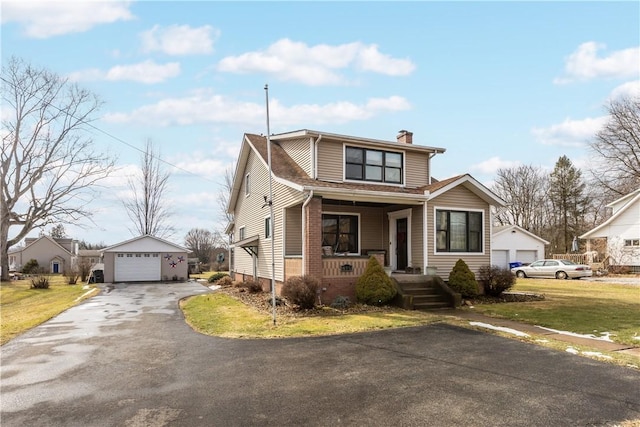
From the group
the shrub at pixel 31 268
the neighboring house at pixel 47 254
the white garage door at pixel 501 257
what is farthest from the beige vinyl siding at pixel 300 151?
the neighboring house at pixel 47 254

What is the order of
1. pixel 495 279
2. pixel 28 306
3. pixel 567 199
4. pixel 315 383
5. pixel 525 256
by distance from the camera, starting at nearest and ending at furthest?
pixel 315 383 < pixel 495 279 < pixel 28 306 < pixel 525 256 < pixel 567 199

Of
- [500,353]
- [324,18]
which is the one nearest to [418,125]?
[324,18]

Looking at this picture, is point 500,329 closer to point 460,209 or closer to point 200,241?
point 460,209

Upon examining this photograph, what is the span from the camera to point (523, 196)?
51531 mm

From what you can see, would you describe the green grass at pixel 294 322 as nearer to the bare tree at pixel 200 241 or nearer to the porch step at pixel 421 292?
the porch step at pixel 421 292

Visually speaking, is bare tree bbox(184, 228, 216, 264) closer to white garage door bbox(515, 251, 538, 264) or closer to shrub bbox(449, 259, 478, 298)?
white garage door bbox(515, 251, 538, 264)

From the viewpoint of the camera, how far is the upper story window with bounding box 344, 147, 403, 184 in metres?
16.6

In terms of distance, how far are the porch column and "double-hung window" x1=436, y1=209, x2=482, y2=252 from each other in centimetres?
519

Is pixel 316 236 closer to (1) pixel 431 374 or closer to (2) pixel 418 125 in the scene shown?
(1) pixel 431 374

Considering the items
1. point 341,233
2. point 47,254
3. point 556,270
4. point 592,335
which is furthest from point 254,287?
point 47,254

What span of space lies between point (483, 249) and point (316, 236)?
7516 millimetres

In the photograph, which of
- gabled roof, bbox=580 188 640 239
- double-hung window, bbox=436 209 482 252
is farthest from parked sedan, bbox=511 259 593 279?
double-hung window, bbox=436 209 482 252

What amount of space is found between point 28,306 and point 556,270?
105 feet

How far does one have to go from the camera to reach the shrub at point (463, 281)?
14.6m
